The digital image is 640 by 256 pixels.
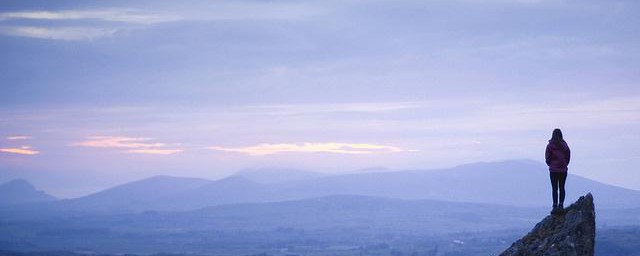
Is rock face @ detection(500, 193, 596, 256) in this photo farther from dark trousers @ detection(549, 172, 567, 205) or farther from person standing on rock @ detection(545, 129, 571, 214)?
dark trousers @ detection(549, 172, 567, 205)

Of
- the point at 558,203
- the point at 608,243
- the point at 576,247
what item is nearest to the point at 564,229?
the point at 576,247

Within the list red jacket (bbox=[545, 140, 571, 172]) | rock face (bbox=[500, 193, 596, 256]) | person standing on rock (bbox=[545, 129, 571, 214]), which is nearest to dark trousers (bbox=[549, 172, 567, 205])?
person standing on rock (bbox=[545, 129, 571, 214])

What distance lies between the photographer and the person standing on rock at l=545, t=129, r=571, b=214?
2067 centimetres

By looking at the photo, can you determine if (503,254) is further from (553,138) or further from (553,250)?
(553,138)

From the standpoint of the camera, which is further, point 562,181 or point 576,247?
point 562,181

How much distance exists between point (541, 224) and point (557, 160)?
1834mm

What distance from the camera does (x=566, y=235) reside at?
61.9 ft

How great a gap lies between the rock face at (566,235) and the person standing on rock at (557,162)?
67cm

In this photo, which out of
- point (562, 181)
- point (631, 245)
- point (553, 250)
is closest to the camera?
point (553, 250)

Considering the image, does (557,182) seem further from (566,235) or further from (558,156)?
(566,235)

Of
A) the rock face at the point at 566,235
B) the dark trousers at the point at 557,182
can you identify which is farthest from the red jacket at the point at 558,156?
the rock face at the point at 566,235

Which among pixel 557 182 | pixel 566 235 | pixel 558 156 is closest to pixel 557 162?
pixel 558 156

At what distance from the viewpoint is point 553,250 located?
18625 millimetres

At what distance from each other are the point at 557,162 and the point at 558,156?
0.66 feet
